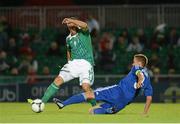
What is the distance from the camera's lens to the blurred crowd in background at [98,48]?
2666 cm

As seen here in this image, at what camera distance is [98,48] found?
90.2 feet

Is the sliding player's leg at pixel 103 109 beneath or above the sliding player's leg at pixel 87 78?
beneath

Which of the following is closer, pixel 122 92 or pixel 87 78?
pixel 122 92

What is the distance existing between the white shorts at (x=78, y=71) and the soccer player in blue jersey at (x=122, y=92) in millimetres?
536

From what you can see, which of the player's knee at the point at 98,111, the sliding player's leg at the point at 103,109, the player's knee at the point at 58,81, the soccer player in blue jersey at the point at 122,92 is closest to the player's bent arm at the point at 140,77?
the soccer player in blue jersey at the point at 122,92

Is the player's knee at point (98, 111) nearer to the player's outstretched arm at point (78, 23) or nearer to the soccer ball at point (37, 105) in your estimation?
the soccer ball at point (37, 105)

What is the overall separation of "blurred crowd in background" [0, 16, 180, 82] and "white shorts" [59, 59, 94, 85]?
925 centimetres

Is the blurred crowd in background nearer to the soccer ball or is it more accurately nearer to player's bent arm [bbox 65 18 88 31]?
player's bent arm [bbox 65 18 88 31]

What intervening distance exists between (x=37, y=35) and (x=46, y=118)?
1472cm

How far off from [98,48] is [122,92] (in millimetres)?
11802

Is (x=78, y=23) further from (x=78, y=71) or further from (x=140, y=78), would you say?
(x=140, y=78)

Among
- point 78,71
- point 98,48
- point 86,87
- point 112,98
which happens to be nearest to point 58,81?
point 78,71

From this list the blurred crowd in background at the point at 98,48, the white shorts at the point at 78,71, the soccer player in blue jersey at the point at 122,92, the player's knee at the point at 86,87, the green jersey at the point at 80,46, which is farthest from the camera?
the blurred crowd in background at the point at 98,48
